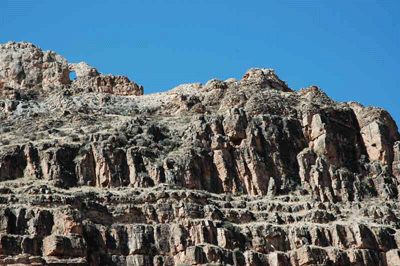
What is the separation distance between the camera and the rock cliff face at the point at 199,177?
9081 cm

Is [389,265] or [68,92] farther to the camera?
[68,92]

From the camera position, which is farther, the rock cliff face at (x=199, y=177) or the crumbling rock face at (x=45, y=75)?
the crumbling rock face at (x=45, y=75)

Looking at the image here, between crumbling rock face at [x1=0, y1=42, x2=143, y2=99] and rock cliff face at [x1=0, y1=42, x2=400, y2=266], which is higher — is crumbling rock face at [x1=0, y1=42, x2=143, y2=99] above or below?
above

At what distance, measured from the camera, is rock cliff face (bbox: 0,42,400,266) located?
9081cm

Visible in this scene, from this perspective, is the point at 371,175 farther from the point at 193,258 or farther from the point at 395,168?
the point at 193,258

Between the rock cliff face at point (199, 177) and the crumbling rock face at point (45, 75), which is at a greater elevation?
the crumbling rock face at point (45, 75)

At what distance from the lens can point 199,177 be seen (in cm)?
10381

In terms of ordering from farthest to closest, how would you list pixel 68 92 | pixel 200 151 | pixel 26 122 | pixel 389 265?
pixel 68 92
pixel 26 122
pixel 200 151
pixel 389 265

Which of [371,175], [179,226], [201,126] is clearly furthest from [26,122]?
[371,175]

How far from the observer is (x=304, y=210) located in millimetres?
100688

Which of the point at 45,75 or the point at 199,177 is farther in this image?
the point at 45,75

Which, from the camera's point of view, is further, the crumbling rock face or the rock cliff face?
the crumbling rock face

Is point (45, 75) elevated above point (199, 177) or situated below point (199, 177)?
above

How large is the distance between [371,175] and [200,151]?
18.3 m
